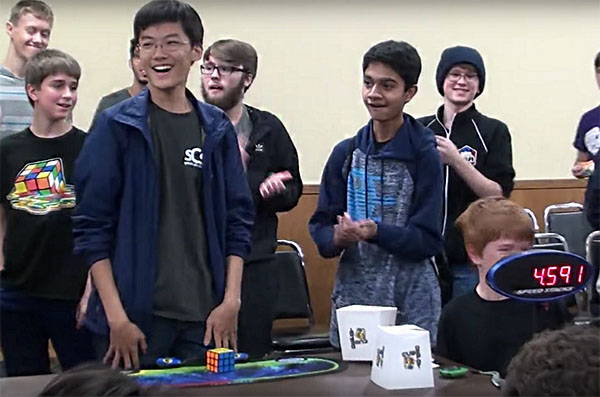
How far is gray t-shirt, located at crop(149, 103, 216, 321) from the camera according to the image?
2086 mm

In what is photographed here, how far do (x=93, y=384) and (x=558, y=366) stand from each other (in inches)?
25.7

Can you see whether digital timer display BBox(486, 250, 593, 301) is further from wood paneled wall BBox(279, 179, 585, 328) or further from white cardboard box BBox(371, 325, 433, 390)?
wood paneled wall BBox(279, 179, 585, 328)

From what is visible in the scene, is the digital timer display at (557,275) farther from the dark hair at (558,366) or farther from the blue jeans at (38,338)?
the blue jeans at (38,338)

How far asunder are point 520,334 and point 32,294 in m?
1.46

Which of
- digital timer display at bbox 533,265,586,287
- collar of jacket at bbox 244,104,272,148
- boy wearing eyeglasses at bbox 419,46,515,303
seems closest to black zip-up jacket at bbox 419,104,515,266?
boy wearing eyeglasses at bbox 419,46,515,303

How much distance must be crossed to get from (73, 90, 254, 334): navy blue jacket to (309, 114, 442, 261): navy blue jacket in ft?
1.71

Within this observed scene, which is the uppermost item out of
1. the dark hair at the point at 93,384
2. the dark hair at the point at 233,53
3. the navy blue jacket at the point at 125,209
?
the dark hair at the point at 233,53

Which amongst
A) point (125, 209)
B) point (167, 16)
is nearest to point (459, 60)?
point (167, 16)

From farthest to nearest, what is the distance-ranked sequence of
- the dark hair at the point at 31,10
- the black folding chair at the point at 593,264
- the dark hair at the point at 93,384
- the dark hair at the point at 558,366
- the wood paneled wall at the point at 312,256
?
the wood paneled wall at the point at 312,256 < the black folding chair at the point at 593,264 < the dark hair at the point at 31,10 < the dark hair at the point at 93,384 < the dark hair at the point at 558,366

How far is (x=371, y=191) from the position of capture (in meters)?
2.57

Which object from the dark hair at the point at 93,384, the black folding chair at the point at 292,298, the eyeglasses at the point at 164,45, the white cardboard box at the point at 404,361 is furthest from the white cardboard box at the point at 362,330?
the black folding chair at the point at 292,298

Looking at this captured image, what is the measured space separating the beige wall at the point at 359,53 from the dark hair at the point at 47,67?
3.72 ft

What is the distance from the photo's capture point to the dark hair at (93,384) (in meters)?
1.30

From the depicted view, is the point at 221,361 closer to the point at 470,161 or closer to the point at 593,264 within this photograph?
the point at 470,161
